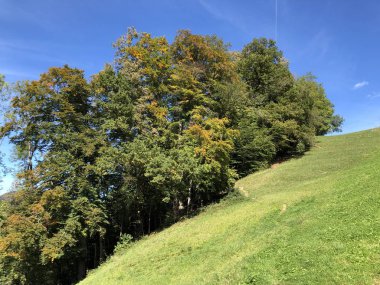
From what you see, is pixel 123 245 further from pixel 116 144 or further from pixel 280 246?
pixel 280 246

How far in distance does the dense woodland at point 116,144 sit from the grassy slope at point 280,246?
267 inches

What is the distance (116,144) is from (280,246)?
76.9 ft

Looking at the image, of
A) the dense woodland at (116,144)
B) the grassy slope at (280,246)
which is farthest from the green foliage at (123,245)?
the grassy slope at (280,246)

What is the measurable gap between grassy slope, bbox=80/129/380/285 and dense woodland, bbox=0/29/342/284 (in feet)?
22.2

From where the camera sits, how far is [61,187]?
95.0ft

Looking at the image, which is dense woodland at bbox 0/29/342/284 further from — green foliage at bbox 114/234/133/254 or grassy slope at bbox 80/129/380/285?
grassy slope at bbox 80/129/380/285

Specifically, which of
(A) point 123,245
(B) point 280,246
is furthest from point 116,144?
(B) point 280,246

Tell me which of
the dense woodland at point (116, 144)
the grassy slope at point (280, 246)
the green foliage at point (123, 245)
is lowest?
the green foliage at point (123, 245)

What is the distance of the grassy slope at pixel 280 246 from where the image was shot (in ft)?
31.7

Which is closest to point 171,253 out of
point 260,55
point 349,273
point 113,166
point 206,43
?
point 349,273

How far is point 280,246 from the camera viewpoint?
12.4 meters

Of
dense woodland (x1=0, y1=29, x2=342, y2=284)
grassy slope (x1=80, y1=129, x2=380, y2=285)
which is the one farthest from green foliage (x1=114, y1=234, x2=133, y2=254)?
grassy slope (x1=80, y1=129, x2=380, y2=285)

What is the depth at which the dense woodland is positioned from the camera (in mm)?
27969

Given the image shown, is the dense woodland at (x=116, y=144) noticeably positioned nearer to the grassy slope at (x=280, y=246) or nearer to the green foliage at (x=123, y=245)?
the green foliage at (x=123, y=245)
